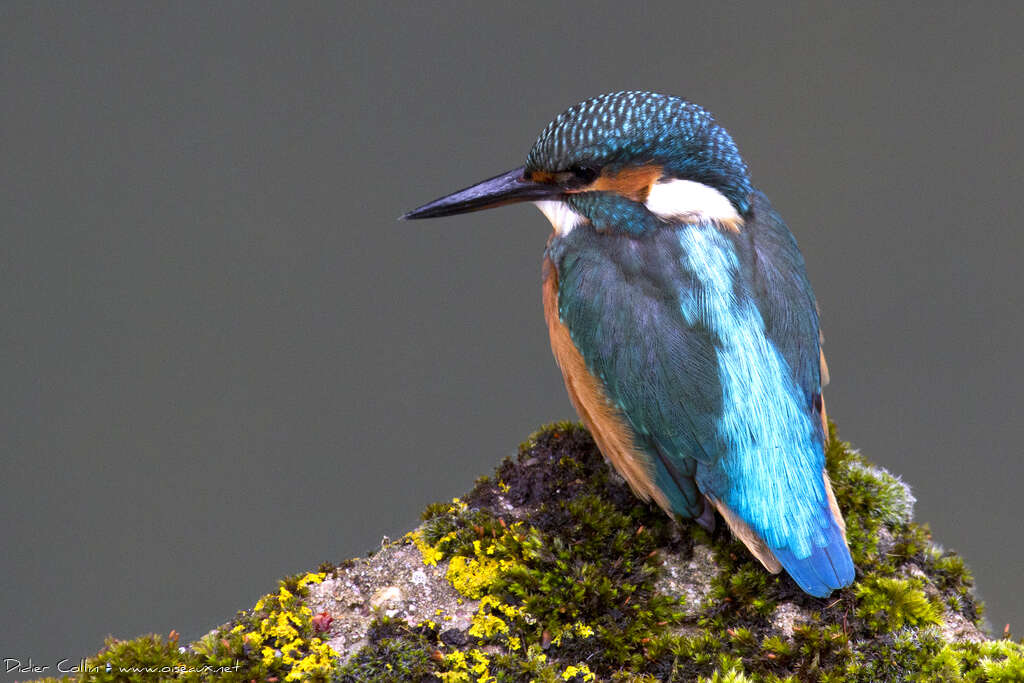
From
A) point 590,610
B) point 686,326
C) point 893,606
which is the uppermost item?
point 686,326

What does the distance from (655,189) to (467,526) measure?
1.33m

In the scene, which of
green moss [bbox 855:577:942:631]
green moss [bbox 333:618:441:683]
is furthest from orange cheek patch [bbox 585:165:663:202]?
green moss [bbox 333:618:441:683]

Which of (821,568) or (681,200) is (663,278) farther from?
(821,568)

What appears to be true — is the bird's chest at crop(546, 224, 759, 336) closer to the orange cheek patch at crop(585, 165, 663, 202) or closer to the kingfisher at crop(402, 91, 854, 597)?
the kingfisher at crop(402, 91, 854, 597)

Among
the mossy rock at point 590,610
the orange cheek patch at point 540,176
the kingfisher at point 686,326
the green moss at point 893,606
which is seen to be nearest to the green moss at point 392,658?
the mossy rock at point 590,610

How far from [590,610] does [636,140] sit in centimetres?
156

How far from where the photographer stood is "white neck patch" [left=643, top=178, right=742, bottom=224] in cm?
340

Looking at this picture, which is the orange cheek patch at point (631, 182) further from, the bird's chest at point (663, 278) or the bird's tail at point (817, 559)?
the bird's tail at point (817, 559)

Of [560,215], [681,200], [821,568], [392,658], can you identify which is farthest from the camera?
[560,215]

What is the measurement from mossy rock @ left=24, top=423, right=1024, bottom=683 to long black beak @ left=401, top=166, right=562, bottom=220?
102 cm

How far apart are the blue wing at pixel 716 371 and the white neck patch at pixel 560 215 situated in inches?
2.6

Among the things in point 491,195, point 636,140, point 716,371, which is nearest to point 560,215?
point 491,195

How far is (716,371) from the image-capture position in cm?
320

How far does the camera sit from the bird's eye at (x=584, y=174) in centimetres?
340
